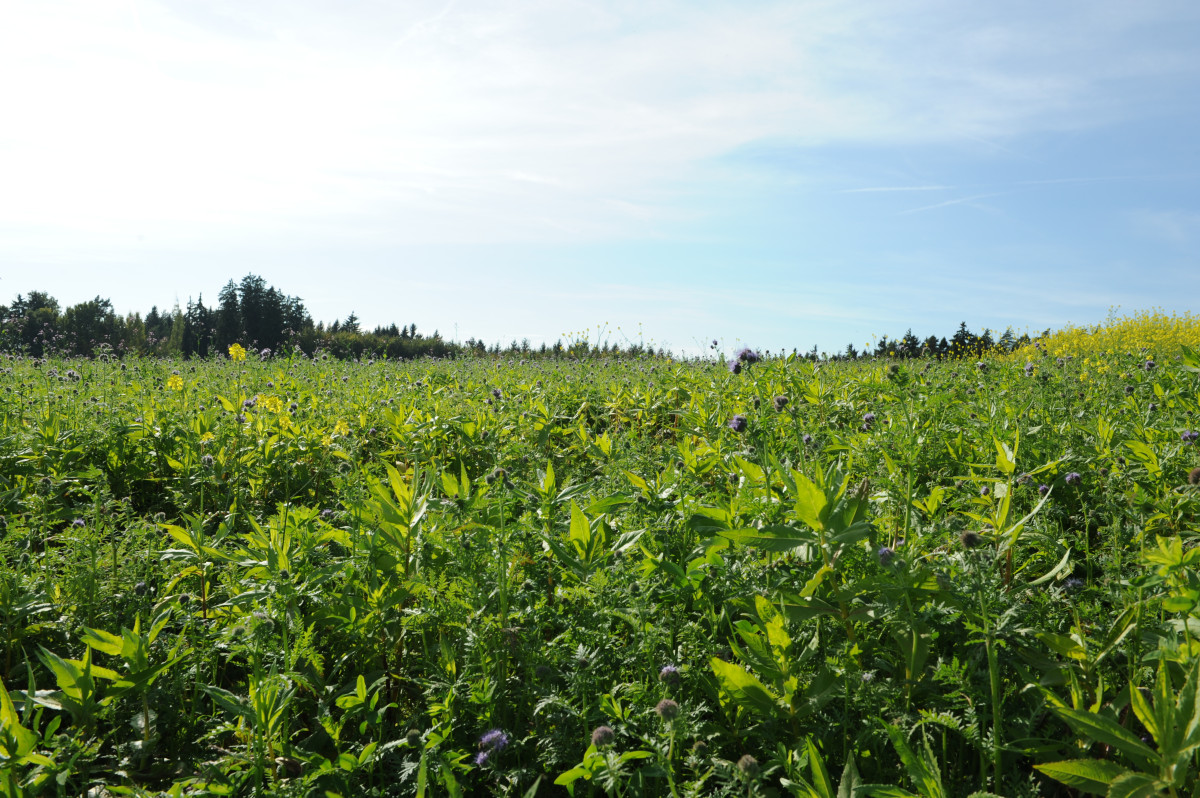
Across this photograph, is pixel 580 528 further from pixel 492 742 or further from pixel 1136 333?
pixel 1136 333

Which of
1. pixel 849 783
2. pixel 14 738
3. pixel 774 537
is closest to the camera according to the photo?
pixel 849 783

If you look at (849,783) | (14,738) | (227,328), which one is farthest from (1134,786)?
(227,328)

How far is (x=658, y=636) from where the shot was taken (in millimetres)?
1999

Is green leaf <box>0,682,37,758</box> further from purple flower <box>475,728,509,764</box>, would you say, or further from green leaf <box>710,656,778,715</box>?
green leaf <box>710,656,778,715</box>

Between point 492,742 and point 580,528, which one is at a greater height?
point 580,528

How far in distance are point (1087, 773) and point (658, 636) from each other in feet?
3.43

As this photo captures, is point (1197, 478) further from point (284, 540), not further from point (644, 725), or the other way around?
point (284, 540)

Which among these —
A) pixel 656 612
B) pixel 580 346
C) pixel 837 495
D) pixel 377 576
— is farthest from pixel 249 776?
pixel 580 346

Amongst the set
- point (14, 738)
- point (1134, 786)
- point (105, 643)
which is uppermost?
point (1134, 786)

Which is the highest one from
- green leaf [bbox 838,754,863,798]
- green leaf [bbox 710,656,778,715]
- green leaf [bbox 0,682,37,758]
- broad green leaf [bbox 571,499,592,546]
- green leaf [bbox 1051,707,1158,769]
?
broad green leaf [bbox 571,499,592,546]

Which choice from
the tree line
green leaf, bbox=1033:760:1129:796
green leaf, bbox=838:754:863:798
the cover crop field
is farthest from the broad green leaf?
the tree line

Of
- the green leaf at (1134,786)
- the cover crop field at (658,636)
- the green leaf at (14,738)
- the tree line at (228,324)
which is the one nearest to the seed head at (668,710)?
the cover crop field at (658,636)

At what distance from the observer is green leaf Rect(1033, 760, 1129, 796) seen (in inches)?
55.1

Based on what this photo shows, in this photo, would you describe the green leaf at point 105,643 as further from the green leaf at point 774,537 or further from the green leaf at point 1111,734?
the green leaf at point 1111,734
